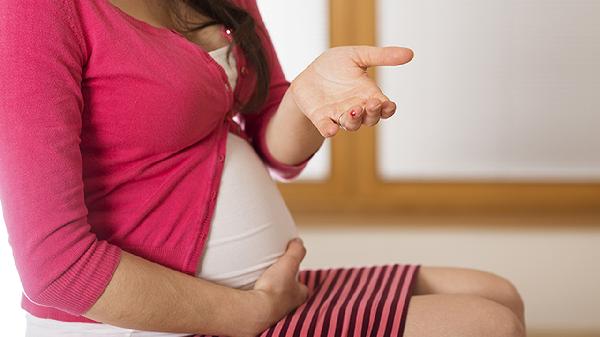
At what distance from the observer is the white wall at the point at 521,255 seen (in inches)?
81.4

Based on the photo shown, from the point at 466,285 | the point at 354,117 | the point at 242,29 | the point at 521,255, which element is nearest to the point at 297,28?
the point at 521,255

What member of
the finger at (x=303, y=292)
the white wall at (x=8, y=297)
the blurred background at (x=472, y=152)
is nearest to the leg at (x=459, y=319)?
the finger at (x=303, y=292)

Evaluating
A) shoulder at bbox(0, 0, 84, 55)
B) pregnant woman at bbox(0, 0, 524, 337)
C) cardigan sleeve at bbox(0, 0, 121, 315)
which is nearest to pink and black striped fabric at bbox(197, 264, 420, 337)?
pregnant woman at bbox(0, 0, 524, 337)

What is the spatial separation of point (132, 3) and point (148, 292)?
37 centimetres

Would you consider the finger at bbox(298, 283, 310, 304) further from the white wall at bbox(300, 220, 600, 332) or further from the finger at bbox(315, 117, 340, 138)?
the white wall at bbox(300, 220, 600, 332)

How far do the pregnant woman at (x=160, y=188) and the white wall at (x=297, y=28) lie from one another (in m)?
0.89

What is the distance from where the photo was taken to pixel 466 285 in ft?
3.85

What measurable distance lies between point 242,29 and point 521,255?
1.18 m

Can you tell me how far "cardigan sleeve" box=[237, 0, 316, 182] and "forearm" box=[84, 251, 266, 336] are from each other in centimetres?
31

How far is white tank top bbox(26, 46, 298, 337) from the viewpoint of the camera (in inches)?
37.9

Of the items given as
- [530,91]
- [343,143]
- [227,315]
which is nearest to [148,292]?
[227,315]

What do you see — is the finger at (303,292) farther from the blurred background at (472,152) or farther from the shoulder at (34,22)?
the blurred background at (472,152)

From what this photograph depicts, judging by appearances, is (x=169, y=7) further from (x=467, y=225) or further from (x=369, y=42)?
(x=467, y=225)

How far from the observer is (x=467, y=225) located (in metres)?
2.08
